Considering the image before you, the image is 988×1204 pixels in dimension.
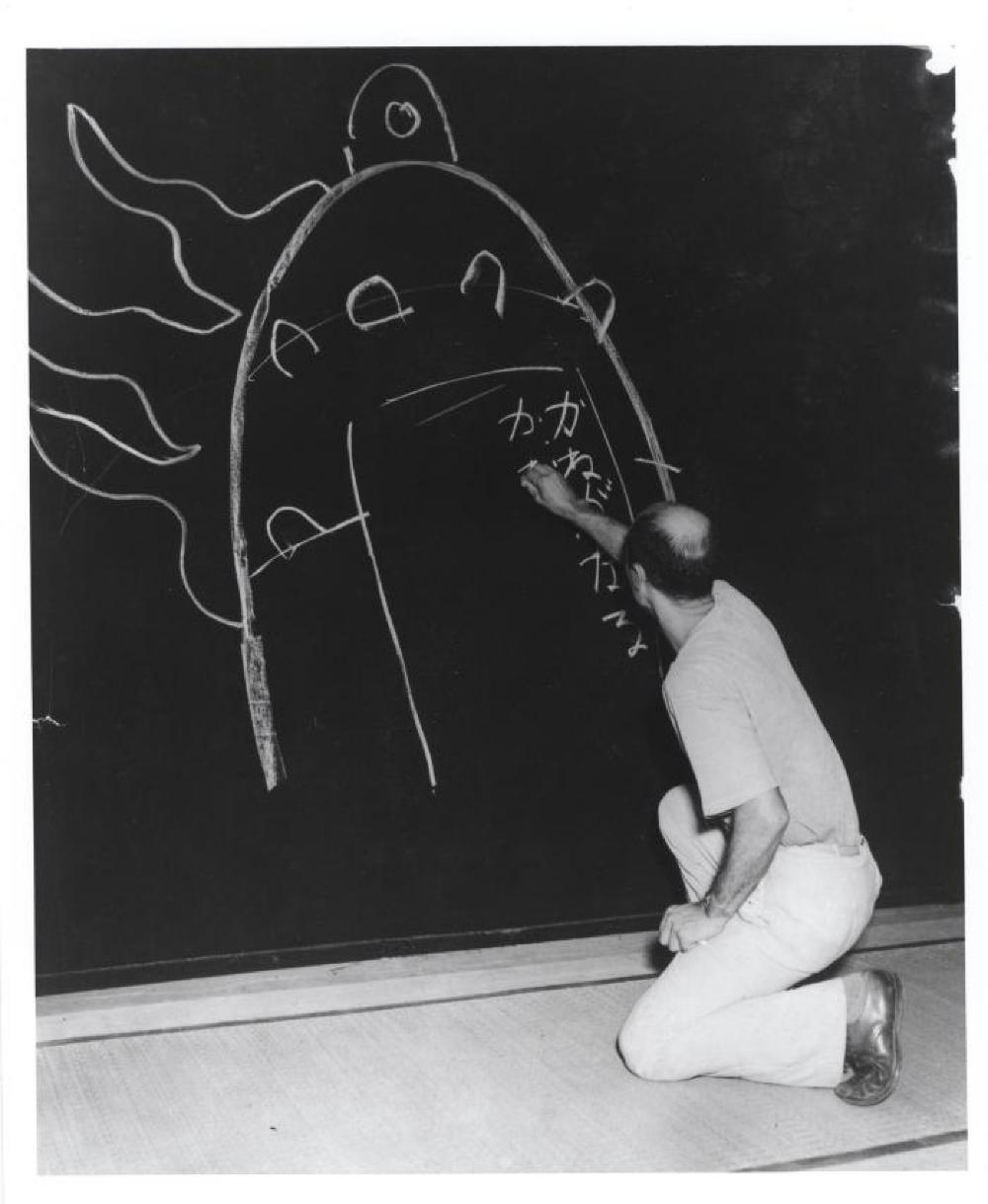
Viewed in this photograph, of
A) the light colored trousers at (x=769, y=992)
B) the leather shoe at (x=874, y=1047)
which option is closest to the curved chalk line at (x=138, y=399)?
the light colored trousers at (x=769, y=992)

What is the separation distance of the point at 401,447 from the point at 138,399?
50 centimetres

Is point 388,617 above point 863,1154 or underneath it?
above

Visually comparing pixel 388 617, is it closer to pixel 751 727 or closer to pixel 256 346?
pixel 256 346

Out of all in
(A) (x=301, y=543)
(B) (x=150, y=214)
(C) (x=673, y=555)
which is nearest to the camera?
(C) (x=673, y=555)

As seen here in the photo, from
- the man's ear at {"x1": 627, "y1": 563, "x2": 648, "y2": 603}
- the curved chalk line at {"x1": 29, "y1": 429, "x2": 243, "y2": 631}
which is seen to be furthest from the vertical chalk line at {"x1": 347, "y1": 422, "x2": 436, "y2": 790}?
the man's ear at {"x1": 627, "y1": 563, "x2": 648, "y2": 603}

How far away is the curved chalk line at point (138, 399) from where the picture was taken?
226 cm

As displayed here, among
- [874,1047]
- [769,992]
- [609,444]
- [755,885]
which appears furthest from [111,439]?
[874,1047]

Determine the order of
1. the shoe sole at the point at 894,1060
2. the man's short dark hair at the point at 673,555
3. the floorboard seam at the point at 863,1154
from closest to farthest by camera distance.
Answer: the floorboard seam at the point at 863,1154 < the shoe sole at the point at 894,1060 < the man's short dark hair at the point at 673,555

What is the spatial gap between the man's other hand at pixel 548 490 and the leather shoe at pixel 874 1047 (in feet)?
3.40

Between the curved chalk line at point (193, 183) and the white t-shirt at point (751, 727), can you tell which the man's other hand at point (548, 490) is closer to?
the white t-shirt at point (751, 727)

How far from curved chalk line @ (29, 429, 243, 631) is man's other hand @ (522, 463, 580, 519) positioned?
2.09 feet

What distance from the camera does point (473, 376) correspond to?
2463 millimetres
